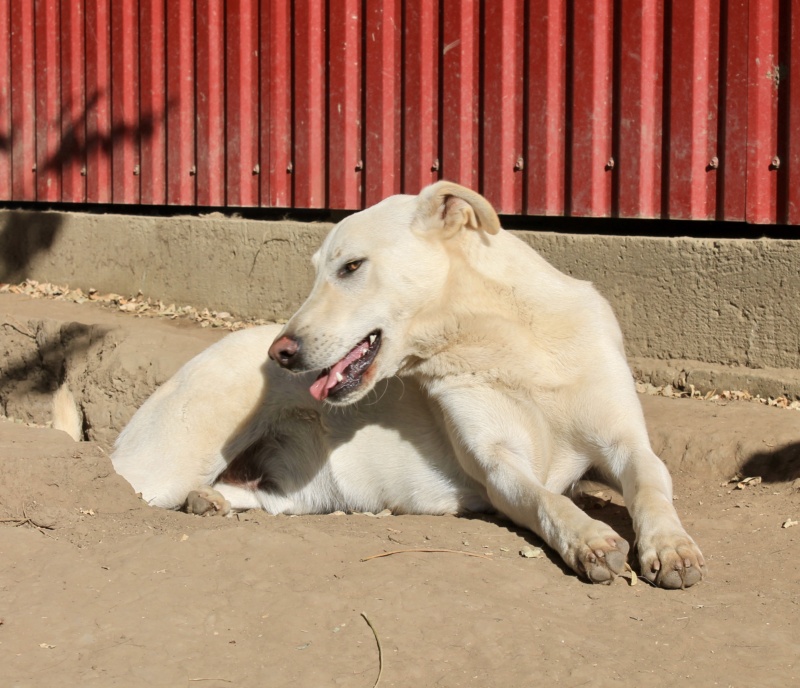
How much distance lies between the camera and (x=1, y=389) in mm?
7074

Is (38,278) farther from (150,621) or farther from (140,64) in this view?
(150,621)

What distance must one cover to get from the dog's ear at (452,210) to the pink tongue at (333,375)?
535mm

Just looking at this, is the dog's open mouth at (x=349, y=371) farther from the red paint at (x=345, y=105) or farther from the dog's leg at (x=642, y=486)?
the red paint at (x=345, y=105)

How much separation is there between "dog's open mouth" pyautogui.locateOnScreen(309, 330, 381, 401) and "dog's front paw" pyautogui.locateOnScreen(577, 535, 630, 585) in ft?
3.54

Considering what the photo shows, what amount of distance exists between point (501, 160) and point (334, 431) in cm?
235

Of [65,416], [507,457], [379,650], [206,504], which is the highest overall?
[507,457]

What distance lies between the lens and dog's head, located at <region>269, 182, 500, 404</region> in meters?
3.63

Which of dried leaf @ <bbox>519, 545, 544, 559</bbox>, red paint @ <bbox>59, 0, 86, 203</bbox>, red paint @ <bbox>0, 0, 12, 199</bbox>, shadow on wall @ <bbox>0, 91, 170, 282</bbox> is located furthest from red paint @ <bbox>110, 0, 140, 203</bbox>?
dried leaf @ <bbox>519, 545, 544, 559</bbox>

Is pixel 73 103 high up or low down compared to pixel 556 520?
up

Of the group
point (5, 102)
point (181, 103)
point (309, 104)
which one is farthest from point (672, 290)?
point (5, 102)

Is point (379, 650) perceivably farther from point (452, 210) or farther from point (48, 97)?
point (48, 97)

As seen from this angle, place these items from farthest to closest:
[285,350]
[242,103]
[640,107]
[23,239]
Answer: [23,239] < [242,103] < [640,107] < [285,350]

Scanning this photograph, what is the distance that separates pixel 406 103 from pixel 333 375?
316 cm

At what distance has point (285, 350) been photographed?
11.8 feet
